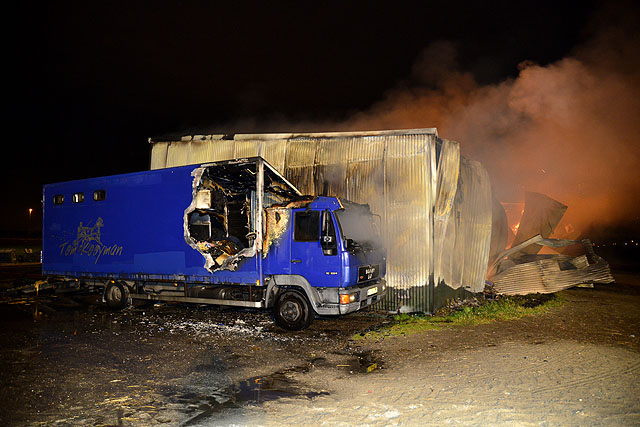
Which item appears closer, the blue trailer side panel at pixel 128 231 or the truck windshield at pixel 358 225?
the truck windshield at pixel 358 225

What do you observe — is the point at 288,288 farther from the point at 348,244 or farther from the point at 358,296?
the point at 348,244

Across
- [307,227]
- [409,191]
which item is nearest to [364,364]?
[307,227]

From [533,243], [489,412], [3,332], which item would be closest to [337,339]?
[489,412]

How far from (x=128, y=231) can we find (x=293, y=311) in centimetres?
494

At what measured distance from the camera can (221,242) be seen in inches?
406

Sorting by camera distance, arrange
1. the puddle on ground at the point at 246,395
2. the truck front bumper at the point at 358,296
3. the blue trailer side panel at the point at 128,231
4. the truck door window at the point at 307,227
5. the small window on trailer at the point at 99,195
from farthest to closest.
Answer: the small window on trailer at the point at 99,195 < the blue trailer side panel at the point at 128,231 < the truck door window at the point at 307,227 < the truck front bumper at the point at 358,296 < the puddle on ground at the point at 246,395

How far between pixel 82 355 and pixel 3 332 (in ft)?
10.1

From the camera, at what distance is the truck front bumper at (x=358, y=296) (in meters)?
8.69

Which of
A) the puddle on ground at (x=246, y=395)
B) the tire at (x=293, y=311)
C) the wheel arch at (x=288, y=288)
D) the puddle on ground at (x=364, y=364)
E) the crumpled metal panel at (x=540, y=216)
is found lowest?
the puddle on ground at (x=364, y=364)

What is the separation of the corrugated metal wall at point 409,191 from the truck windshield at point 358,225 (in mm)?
1381

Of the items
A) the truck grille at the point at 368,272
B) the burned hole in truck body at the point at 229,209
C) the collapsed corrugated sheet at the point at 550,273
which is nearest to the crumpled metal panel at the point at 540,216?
the collapsed corrugated sheet at the point at 550,273

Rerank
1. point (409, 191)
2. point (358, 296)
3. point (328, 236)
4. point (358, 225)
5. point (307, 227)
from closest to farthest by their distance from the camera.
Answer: point (328, 236) < point (358, 296) < point (307, 227) < point (358, 225) < point (409, 191)

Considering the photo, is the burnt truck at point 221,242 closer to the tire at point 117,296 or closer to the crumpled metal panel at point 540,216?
the tire at point 117,296

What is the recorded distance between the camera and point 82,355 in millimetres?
7262
